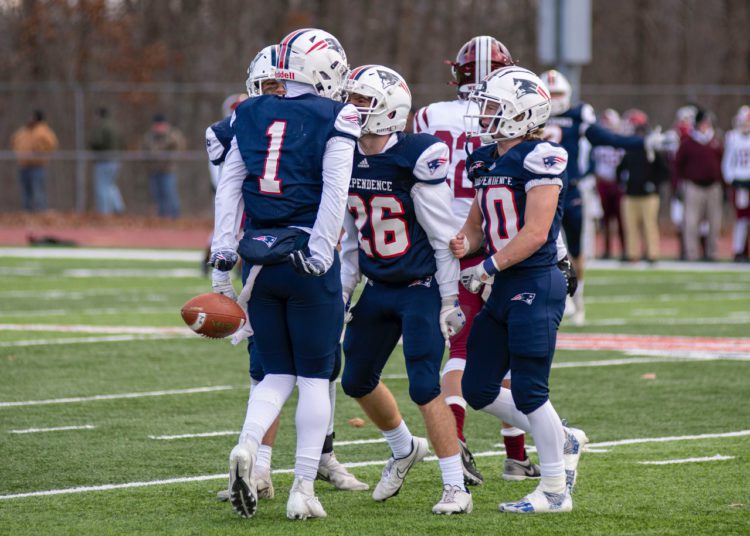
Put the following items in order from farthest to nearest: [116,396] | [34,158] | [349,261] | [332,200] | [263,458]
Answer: [34,158]
[116,396]
[349,261]
[263,458]
[332,200]

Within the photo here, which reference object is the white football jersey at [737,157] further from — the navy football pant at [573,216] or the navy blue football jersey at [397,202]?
the navy blue football jersey at [397,202]

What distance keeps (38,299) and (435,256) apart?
9.03m

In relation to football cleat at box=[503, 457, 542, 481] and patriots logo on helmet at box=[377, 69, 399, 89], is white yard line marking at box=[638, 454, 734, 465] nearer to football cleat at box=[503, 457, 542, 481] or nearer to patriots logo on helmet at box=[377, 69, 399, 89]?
football cleat at box=[503, 457, 542, 481]

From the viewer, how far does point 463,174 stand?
714cm

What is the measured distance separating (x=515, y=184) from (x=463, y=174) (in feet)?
3.89

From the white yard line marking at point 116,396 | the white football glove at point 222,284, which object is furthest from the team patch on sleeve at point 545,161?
the white yard line marking at point 116,396

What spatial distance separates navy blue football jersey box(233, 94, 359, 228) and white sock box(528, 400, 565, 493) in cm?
121

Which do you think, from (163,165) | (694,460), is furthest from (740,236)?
(694,460)

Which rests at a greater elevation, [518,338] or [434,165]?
[434,165]

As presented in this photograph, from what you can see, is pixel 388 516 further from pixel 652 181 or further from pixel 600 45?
pixel 600 45

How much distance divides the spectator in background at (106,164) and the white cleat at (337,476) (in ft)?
65.2

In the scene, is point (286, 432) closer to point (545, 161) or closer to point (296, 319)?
point (296, 319)

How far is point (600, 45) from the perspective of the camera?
113 ft

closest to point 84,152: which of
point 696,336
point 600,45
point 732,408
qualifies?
point 600,45
